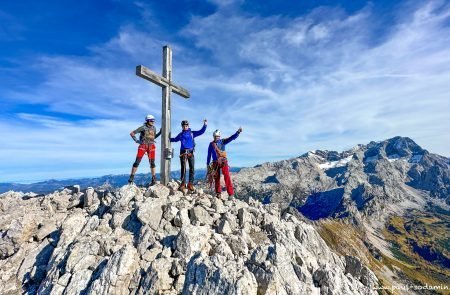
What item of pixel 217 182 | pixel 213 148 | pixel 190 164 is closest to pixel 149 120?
pixel 190 164

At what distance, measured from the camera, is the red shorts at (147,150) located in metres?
21.7

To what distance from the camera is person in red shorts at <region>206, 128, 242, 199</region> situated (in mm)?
22703

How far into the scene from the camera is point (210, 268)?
11.7 metres

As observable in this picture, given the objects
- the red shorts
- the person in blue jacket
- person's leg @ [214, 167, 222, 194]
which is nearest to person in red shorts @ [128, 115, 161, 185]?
the red shorts

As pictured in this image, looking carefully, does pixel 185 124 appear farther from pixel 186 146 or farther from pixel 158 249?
pixel 158 249

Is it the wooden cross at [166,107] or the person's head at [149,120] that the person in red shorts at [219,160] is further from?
the person's head at [149,120]

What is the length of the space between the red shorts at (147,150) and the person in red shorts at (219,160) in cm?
379

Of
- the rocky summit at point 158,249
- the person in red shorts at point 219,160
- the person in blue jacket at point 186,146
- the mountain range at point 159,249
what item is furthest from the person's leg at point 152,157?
the person in red shorts at point 219,160

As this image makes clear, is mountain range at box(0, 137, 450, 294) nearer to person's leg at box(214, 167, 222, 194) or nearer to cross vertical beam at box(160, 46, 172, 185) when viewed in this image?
cross vertical beam at box(160, 46, 172, 185)

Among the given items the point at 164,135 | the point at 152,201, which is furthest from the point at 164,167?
the point at 152,201

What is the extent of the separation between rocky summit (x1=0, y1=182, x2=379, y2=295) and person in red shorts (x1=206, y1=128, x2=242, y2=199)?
6.49ft

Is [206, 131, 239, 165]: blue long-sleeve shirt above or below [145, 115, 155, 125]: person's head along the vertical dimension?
below

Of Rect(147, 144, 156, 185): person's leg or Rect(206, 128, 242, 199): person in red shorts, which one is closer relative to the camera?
Rect(147, 144, 156, 185): person's leg

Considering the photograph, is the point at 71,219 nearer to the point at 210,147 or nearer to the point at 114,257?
the point at 114,257
